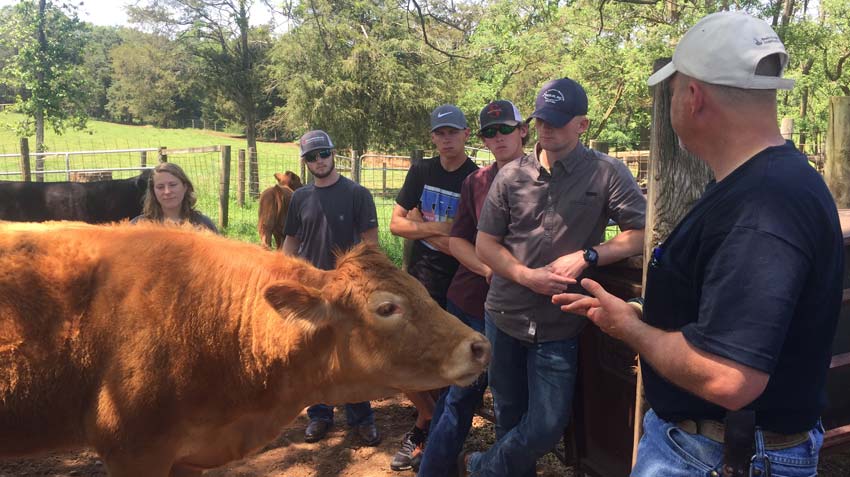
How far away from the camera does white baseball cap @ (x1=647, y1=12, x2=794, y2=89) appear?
1603 millimetres

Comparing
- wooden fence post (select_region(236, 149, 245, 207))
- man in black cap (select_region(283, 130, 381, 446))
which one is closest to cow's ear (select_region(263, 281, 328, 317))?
man in black cap (select_region(283, 130, 381, 446))

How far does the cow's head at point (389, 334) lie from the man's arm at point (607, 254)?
0.56 meters

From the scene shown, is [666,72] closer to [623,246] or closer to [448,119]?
[623,246]

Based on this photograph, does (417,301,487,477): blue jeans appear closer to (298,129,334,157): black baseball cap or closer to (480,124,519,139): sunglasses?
(480,124,519,139): sunglasses

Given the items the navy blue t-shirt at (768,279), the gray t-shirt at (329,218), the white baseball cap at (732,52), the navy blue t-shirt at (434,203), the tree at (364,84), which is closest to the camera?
the navy blue t-shirt at (768,279)

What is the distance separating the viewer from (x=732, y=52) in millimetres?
1614

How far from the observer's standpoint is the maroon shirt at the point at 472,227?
3.97 metres

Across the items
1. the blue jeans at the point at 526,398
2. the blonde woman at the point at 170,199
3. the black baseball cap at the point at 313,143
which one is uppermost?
the black baseball cap at the point at 313,143

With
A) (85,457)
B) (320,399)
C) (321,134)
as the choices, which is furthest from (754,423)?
(85,457)

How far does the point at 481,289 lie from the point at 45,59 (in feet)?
86.9

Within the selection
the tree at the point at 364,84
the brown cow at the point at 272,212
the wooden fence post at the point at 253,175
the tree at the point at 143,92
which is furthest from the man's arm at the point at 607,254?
the tree at the point at 143,92

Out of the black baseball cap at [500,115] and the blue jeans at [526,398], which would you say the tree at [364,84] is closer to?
the black baseball cap at [500,115]

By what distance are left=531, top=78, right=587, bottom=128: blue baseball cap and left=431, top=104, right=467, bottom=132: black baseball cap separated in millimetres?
1310

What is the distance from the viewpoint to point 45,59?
24047mm
